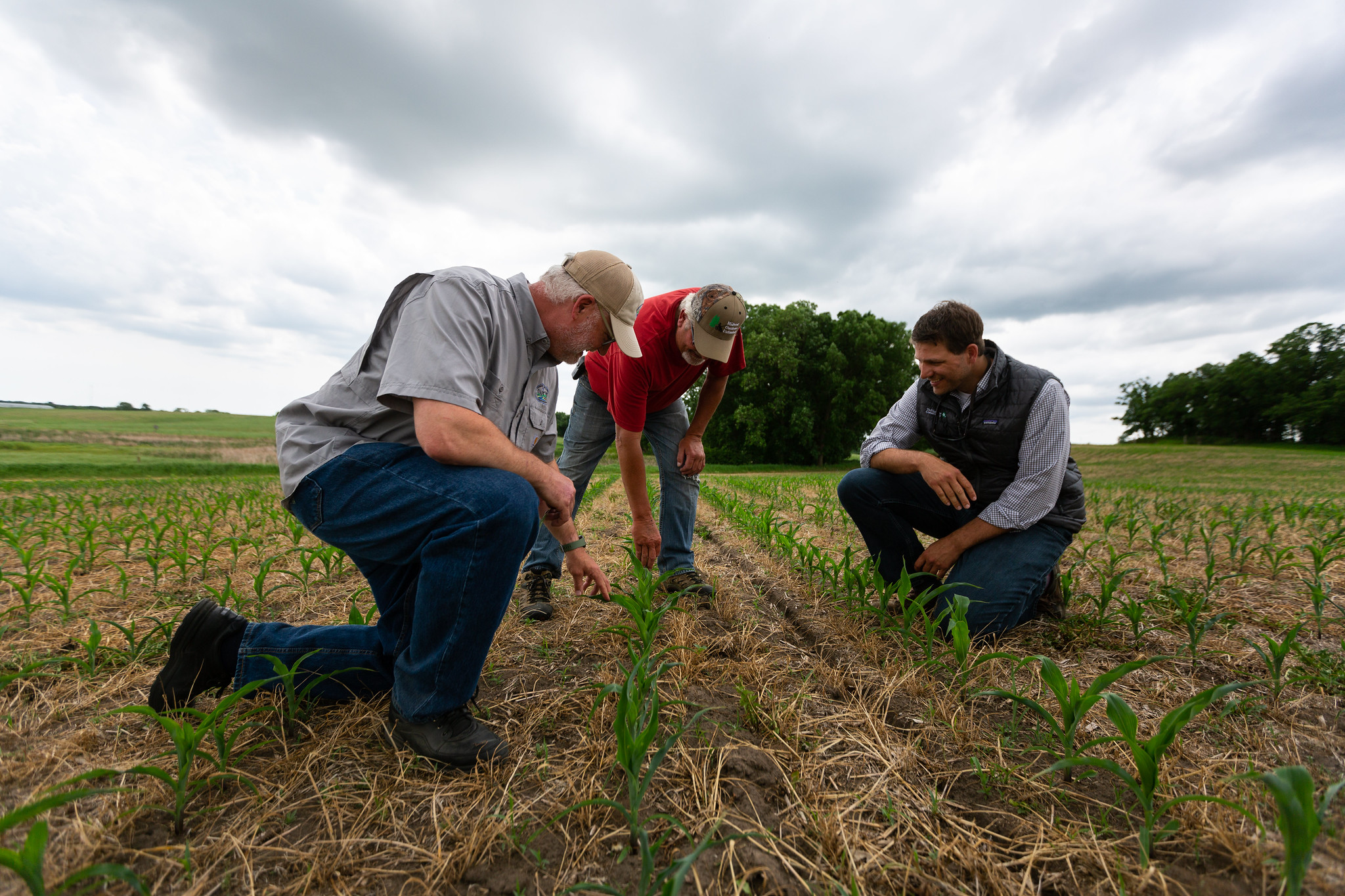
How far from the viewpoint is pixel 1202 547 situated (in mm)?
4715

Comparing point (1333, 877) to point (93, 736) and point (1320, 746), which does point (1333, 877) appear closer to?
point (1320, 746)

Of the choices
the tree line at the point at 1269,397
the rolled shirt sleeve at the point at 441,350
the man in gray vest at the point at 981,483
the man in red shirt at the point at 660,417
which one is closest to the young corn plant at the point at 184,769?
the rolled shirt sleeve at the point at 441,350

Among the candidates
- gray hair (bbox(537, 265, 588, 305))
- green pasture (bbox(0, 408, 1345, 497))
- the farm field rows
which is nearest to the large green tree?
green pasture (bbox(0, 408, 1345, 497))

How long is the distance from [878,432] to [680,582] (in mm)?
1560

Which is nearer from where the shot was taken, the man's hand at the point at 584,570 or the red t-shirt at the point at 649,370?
the man's hand at the point at 584,570

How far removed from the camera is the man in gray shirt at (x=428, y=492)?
1739mm

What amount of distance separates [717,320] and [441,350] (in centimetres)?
174

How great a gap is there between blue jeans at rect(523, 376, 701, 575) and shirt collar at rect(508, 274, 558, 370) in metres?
1.45

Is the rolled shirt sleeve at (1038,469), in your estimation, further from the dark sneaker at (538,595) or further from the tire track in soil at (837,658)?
the dark sneaker at (538,595)

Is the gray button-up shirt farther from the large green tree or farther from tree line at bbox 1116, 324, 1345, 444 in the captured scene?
tree line at bbox 1116, 324, 1345, 444

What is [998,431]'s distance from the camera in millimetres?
3008

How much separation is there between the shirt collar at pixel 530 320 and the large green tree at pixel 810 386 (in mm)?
31075

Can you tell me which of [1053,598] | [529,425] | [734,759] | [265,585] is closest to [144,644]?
[265,585]

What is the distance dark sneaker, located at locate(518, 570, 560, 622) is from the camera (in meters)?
3.06
